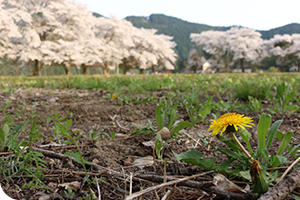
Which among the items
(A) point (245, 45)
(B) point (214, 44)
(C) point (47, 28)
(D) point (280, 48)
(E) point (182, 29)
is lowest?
(C) point (47, 28)

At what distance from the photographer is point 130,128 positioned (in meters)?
1.61

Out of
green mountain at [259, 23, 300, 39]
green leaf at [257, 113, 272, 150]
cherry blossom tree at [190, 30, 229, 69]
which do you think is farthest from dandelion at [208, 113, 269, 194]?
green mountain at [259, 23, 300, 39]

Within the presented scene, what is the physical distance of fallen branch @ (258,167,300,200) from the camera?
1.87ft

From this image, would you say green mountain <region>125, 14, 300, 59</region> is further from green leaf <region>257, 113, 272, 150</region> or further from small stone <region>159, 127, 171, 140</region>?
green leaf <region>257, 113, 272, 150</region>

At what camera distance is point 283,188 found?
0.60 meters

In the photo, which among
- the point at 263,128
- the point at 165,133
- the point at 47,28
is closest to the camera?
the point at 263,128

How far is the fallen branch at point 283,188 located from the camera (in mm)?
570

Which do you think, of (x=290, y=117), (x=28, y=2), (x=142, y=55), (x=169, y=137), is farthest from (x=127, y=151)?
(x=142, y=55)

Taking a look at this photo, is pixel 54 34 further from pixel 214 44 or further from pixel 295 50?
pixel 295 50

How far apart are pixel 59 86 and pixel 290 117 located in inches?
173

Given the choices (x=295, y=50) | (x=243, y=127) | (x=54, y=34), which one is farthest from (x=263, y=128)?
(x=295, y=50)

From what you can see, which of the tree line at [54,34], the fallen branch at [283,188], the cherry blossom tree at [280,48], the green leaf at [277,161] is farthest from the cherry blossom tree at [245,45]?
the fallen branch at [283,188]

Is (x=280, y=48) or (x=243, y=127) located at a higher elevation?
(x=280, y=48)

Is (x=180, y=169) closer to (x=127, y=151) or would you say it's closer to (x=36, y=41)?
(x=127, y=151)
